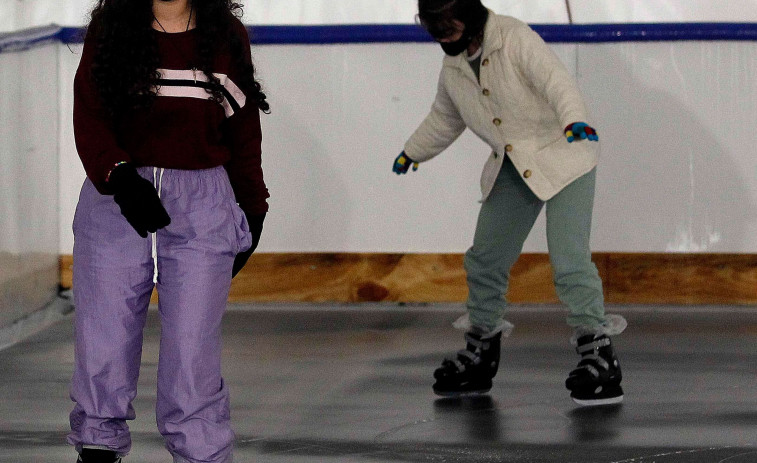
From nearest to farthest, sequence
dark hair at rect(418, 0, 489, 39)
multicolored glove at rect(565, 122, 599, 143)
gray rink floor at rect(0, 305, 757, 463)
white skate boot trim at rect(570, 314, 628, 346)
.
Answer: gray rink floor at rect(0, 305, 757, 463)
multicolored glove at rect(565, 122, 599, 143)
dark hair at rect(418, 0, 489, 39)
white skate boot trim at rect(570, 314, 628, 346)

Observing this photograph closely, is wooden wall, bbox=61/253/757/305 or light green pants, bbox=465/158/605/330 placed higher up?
light green pants, bbox=465/158/605/330

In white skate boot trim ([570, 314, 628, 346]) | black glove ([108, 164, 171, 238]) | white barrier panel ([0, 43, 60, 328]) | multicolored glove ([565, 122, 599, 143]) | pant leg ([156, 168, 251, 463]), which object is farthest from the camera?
white barrier panel ([0, 43, 60, 328])

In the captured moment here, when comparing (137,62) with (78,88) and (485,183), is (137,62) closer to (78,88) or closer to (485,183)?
(78,88)

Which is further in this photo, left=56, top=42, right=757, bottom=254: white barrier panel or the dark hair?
left=56, top=42, right=757, bottom=254: white barrier panel

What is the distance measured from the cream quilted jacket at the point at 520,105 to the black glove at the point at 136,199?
4.32 ft

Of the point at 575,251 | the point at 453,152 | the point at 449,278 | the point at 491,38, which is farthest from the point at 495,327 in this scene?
the point at 453,152

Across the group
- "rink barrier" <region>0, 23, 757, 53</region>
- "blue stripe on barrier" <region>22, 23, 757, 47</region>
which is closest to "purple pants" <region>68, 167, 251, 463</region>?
"rink barrier" <region>0, 23, 757, 53</region>

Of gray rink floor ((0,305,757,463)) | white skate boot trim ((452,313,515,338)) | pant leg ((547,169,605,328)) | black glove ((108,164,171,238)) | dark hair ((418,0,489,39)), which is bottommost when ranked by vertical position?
gray rink floor ((0,305,757,463))

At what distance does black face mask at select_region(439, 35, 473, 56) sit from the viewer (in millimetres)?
3232

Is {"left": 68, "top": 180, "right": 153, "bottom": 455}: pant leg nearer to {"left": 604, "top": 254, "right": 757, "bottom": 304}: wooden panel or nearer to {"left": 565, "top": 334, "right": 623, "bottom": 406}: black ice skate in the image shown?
{"left": 565, "top": 334, "right": 623, "bottom": 406}: black ice skate

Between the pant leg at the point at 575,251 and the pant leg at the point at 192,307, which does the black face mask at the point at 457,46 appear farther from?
the pant leg at the point at 192,307

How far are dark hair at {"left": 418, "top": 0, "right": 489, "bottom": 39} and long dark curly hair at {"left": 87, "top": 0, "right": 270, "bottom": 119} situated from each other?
0.88 metres

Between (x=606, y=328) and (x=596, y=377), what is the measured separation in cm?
14

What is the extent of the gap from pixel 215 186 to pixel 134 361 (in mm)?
377
